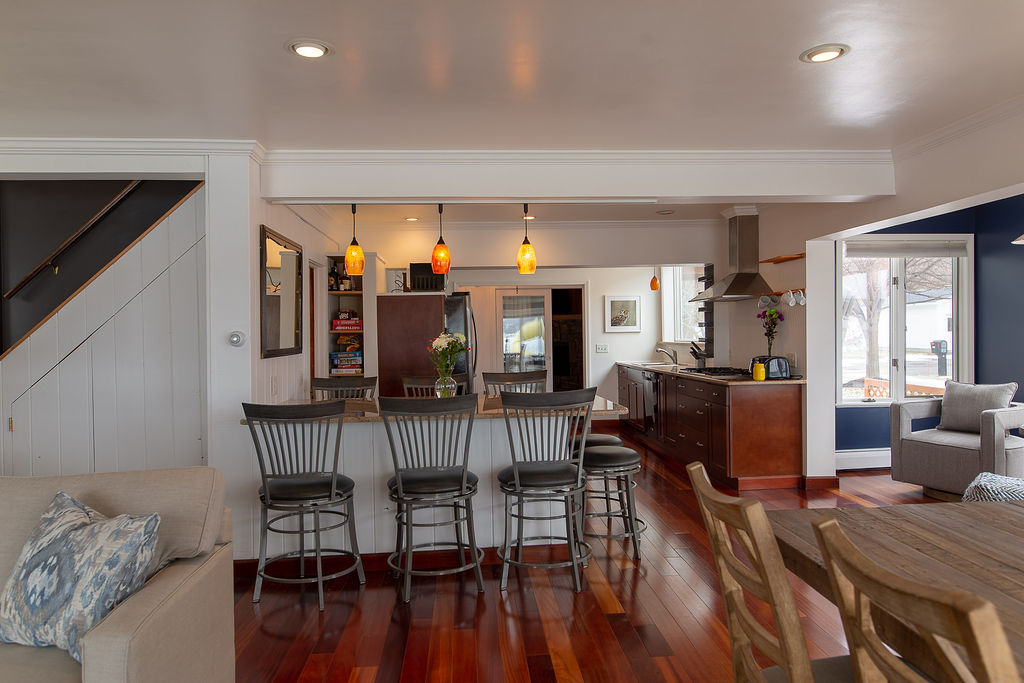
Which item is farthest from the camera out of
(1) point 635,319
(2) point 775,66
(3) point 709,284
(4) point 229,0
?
(1) point 635,319

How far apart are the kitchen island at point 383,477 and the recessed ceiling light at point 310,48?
1920 millimetres

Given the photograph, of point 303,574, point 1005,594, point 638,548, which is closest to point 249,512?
point 303,574

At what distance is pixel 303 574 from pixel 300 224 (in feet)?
8.55

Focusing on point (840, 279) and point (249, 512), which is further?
point (840, 279)

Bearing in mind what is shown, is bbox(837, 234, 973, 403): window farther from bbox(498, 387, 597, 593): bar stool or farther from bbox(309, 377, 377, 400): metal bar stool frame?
bbox(309, 377, 377, 400): metal bar stool frame

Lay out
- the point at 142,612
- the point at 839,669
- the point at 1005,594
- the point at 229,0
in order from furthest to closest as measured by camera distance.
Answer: the point at 229,0, the point at 142,612, the point at 839,669, the point at 1005,594

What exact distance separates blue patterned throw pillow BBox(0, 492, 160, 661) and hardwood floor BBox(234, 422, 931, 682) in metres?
0.94

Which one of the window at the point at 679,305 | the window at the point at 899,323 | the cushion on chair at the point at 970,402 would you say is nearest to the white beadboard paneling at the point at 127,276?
the window at the point at 899,323

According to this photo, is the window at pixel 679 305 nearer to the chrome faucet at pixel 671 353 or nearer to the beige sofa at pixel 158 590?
the chrome faucet at pixel 671 353

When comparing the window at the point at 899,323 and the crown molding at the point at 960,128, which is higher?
the crown molding at the point at 960,128

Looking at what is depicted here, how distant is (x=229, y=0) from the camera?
2186mm

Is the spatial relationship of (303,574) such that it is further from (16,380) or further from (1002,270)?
(1002,270)

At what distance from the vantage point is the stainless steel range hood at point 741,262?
6.14 meters

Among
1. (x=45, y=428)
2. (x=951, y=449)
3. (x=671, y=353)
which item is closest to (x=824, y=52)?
(x=951, y=449)
